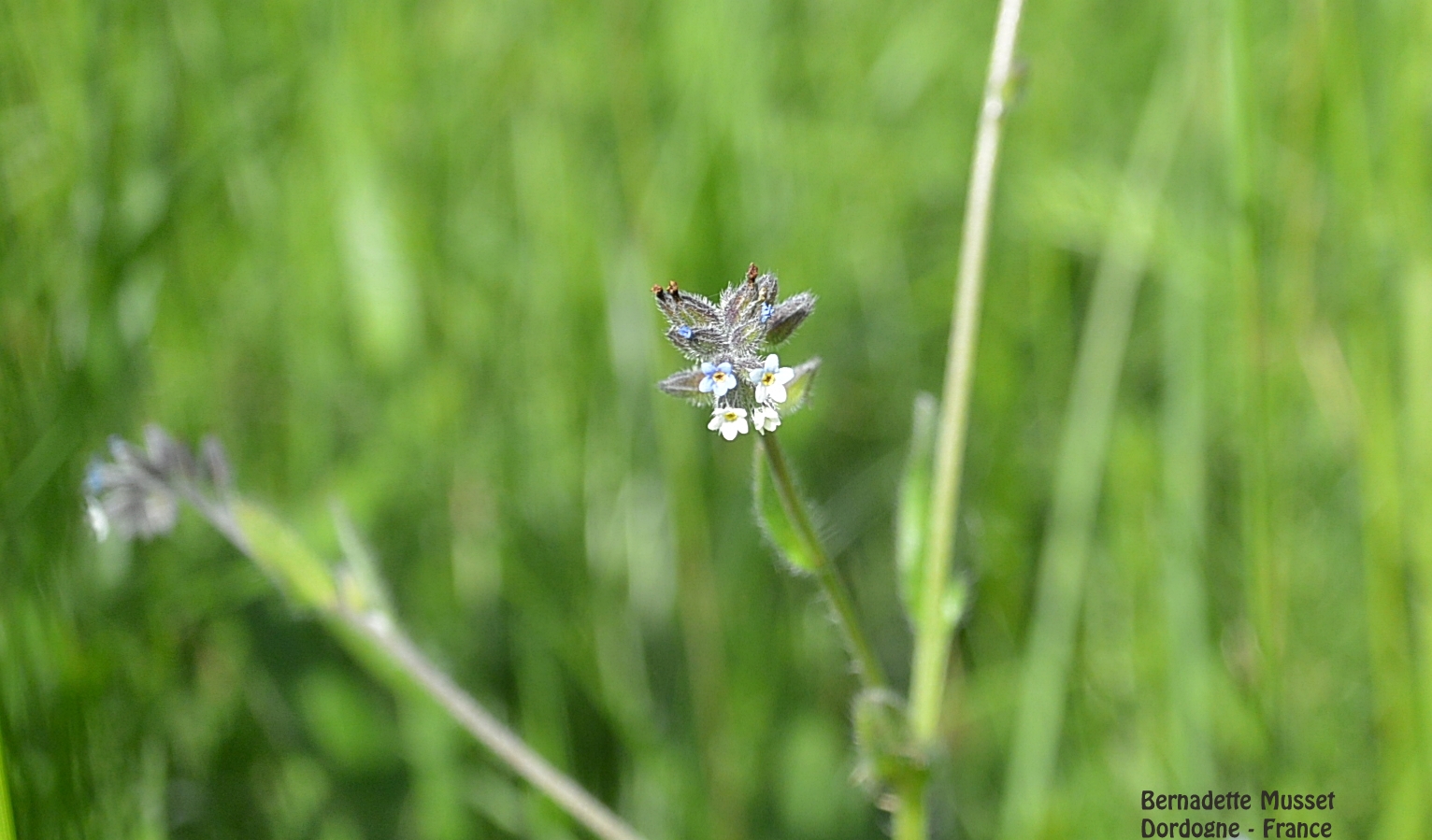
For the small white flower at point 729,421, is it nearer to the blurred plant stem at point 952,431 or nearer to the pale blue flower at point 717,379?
the pale blue flower at point 717,379

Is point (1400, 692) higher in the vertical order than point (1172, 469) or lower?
lower

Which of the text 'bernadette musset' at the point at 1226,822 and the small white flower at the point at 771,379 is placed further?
the text 'bernadette musset' at the point at 1226,822

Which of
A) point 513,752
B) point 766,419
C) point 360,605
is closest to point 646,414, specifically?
point 360,605

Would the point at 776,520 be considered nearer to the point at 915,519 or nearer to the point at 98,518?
the point at 915,519

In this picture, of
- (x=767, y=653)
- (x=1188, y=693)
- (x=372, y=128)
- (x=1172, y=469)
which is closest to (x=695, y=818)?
(x=767, y=653)

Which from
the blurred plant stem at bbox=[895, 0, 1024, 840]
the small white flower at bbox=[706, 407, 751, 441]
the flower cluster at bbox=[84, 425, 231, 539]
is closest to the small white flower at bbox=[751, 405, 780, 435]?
the small white flower at bbox=[706, 407, 751, 441]

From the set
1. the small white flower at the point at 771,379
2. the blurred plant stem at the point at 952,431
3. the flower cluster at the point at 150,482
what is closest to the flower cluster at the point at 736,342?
the small white flower at the point at 771,379

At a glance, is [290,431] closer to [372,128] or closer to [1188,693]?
[372,128]
